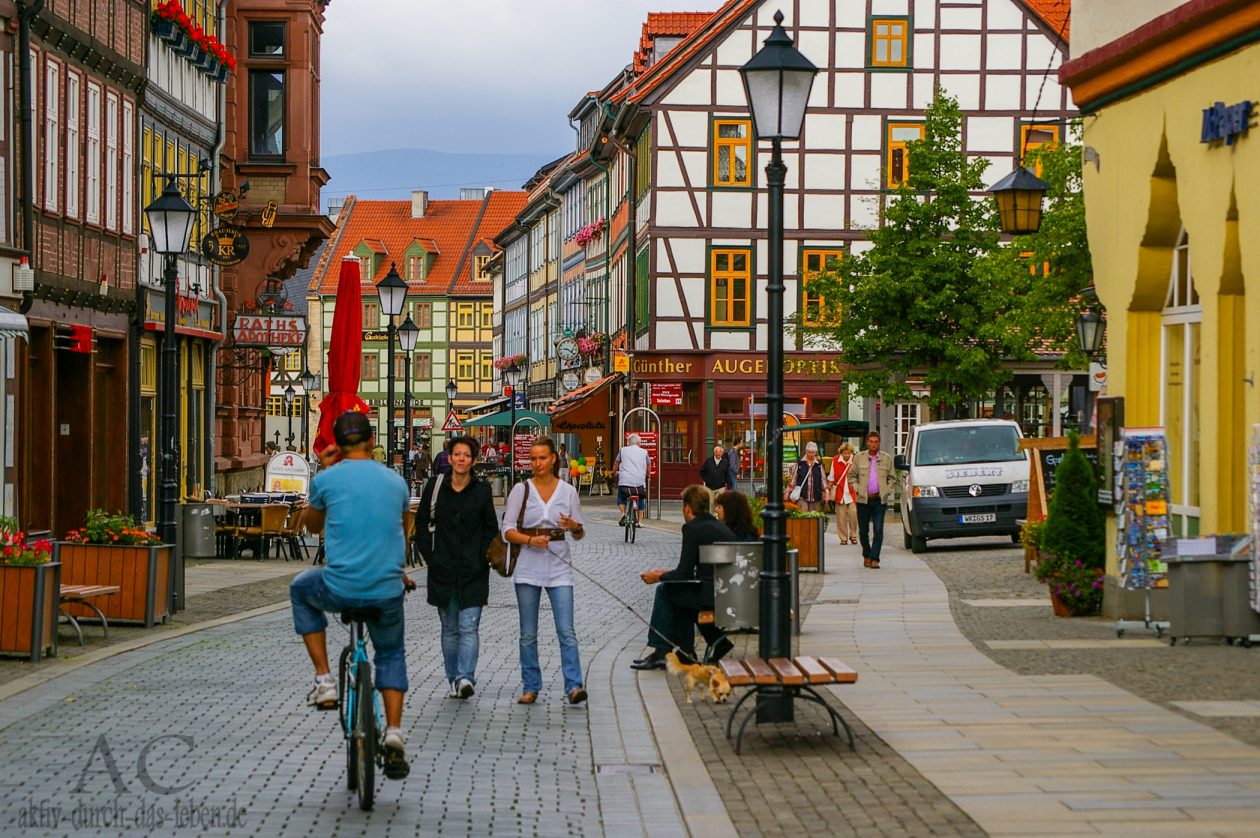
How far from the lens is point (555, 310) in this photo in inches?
3359

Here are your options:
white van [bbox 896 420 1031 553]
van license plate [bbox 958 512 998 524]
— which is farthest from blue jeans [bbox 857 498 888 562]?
van license plate [bbox 958 512 998 524]

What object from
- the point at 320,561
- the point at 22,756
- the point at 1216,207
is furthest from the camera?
the point at 320,561

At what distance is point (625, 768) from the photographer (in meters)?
10.4

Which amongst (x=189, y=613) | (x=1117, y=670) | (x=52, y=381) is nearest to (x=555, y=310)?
(x=52, y=381)

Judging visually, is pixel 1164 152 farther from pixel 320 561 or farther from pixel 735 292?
pixel 735 292

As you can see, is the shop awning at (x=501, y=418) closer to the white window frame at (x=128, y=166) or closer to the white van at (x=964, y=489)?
the white window frame at (x=128, y=166)

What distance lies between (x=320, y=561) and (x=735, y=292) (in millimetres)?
31081

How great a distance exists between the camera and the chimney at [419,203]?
400ft

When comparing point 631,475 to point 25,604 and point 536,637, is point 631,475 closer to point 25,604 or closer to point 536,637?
point 25,604

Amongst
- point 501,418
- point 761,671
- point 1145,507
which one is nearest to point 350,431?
point 761,671

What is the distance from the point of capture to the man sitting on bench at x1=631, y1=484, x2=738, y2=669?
14.5 m

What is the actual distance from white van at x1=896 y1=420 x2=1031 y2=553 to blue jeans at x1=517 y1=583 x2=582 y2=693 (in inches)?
741

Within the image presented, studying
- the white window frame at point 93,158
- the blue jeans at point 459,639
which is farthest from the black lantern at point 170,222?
the white window frame at point 93,158

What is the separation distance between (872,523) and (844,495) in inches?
232
